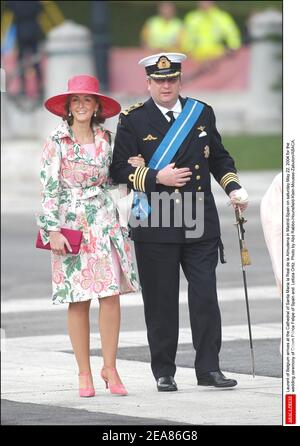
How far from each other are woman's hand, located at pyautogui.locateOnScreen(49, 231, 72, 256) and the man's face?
3.13 feet

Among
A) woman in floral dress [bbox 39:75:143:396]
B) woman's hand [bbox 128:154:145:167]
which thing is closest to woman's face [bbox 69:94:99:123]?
woman in floral dress [bbox 39:75:143:396]

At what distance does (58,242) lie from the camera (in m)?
9.36

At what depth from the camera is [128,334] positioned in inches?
483

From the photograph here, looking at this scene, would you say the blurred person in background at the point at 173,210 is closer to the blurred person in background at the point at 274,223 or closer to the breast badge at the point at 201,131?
Answer: the breast badge at the point at 201,131

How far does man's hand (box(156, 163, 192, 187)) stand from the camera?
9.44 meters

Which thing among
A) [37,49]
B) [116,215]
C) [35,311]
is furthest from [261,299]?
[37,49]

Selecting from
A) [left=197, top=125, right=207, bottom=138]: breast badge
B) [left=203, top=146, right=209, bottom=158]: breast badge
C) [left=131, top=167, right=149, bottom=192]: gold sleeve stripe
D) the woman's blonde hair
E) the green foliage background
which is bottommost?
[left=131, top=167, right=149, bottom=192]: gold sleeve stripe

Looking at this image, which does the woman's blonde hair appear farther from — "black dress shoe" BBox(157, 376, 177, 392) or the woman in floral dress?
"black dress shoe" BBox(157, 376, 177, 392)

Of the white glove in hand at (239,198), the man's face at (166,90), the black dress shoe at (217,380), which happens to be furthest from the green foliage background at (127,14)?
the black dress shoe at (217,380)

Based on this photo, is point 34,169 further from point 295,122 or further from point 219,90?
point 295,122

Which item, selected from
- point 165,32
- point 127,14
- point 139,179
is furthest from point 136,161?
point 127,14

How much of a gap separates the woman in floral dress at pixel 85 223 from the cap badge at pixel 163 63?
32 cm
